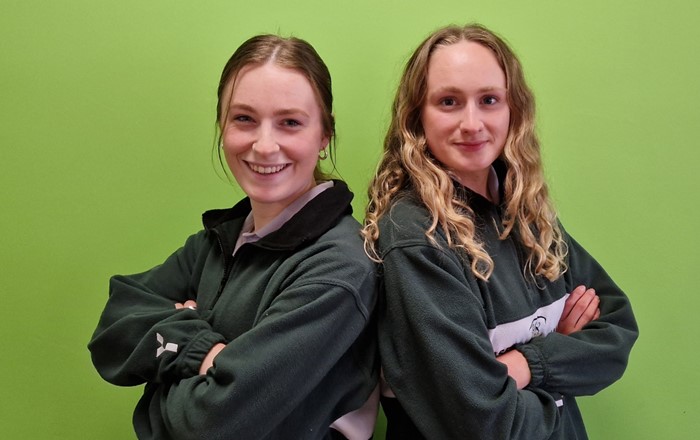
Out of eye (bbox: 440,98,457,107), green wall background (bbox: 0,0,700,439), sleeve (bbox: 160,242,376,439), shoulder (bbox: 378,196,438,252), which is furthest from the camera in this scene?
green wall background (bbox: 0,0,700,439)

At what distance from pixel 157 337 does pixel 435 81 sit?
0.70 metres

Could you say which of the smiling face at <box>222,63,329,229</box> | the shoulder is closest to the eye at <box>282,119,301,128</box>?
the smiling face at <box>222,63,329,229</box>

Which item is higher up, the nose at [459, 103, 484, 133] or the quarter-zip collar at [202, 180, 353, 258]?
the nose at [459, 103, 484, 133]

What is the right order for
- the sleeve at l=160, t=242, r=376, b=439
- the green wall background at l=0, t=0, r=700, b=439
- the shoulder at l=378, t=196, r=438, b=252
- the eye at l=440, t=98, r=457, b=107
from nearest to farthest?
the sleeve at l=160, t=242, r=376, b=439
the shoulder at l=378, t=196, r=438, b=252
the eye at l=440, t=98, r=457, b=107
the green wall background at l=0, t=0, r=700, b=439

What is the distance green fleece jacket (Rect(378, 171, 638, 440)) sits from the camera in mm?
1050

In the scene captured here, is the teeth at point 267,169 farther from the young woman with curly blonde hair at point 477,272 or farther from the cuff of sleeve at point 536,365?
the cuff of sleeve at point 536,365

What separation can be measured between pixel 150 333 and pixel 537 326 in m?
0.72

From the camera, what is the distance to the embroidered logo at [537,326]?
123 cm

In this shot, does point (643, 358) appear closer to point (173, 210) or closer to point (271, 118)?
point (271, 118)

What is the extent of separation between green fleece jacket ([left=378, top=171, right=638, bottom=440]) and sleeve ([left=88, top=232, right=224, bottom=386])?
0.33 metres

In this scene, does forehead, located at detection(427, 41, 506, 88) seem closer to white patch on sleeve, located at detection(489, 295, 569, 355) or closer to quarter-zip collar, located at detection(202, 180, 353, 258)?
quarter-zip collar, located at detection(202, 180, 353, 258)

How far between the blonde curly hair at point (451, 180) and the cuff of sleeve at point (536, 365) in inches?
6.6

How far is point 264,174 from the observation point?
3.88ft

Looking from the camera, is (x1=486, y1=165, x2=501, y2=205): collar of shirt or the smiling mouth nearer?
the smiling mouth
